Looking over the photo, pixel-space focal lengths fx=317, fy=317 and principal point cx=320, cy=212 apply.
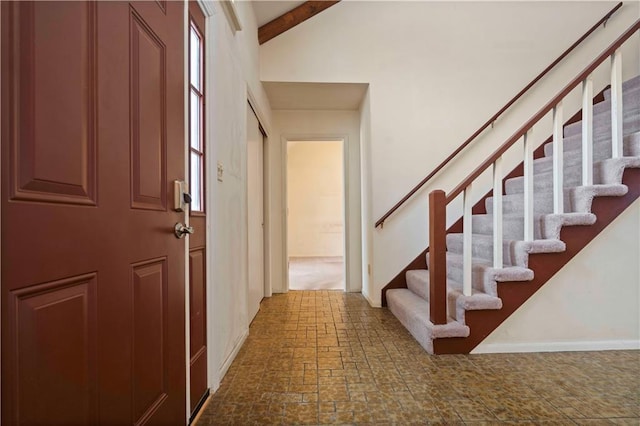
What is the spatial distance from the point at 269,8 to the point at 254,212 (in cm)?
198

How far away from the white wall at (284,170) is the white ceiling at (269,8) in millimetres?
1113

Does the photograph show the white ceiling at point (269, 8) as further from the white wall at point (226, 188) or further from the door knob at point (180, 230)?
the door knob at point (180, 230)

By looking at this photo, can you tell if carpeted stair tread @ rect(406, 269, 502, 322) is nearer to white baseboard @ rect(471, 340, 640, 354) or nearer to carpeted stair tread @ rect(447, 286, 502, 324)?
carpeted stair tread @ rect(447, 286, 502, 324)

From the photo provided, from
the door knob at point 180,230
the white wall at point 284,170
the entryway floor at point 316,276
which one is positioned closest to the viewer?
the door knob at point 180,230

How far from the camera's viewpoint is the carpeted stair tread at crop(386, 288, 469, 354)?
6.91ft

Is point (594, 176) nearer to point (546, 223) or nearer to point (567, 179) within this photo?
point (567, 179)

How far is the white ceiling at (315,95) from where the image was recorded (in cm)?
344

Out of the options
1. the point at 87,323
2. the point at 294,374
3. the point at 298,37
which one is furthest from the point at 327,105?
the point at 87,323

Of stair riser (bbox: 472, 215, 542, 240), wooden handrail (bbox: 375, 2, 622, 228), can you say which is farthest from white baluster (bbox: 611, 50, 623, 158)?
wooden handrail (bbox: 375, 2, 622, 228)

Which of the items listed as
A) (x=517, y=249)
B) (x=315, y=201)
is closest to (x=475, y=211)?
(x=517, y=249)

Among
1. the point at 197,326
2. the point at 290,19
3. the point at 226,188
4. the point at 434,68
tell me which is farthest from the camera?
the point at 434,68

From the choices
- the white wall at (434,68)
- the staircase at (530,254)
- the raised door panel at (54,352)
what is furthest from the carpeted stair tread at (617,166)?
the raised door panel at (54,352)

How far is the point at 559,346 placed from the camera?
218cm

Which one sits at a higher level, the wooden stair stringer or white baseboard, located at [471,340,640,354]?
the wooden stair stringer
